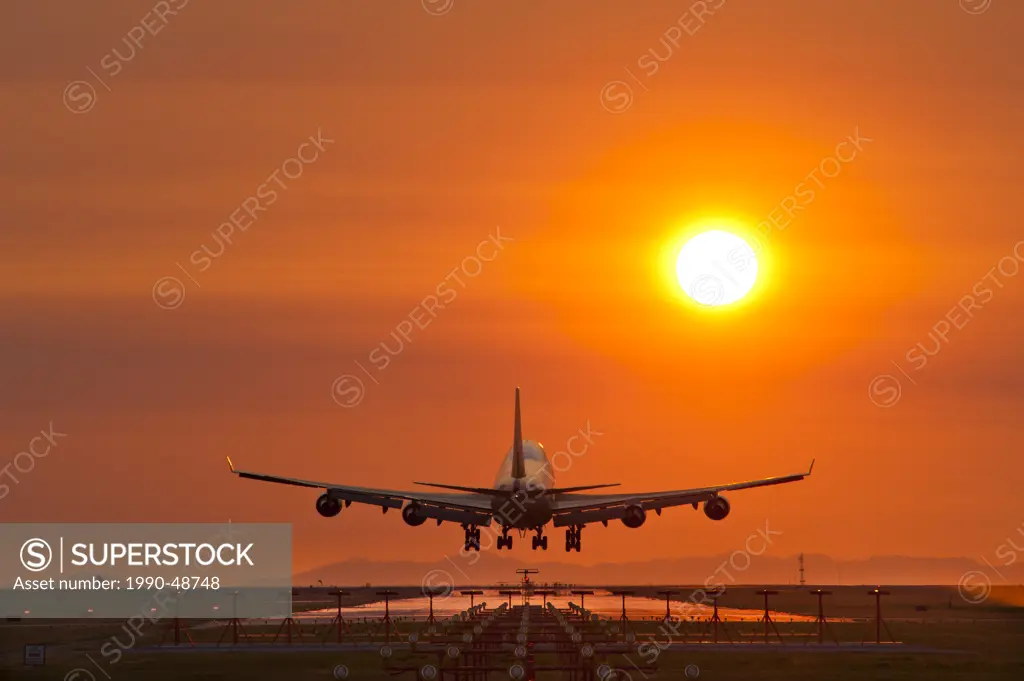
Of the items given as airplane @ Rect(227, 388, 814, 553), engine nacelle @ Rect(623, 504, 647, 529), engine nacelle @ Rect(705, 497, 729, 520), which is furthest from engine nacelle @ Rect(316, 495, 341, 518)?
engine nacelle @ Rect(705, 497, 729, 520)

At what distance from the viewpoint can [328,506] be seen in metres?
132

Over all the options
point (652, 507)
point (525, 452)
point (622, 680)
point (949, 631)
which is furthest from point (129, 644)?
point (949, 631)

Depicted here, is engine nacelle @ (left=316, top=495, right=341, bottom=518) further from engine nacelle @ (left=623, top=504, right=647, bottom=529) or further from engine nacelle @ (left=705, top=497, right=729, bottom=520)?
engine nacelle @ (left=705, top=497, right=729, bottom=520)

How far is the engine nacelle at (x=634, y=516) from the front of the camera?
131 metres

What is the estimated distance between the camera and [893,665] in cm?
12038

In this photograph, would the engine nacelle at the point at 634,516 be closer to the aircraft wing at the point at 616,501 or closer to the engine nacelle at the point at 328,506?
the aircraft wing at the point at 616,501

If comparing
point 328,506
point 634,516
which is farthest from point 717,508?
point 328,506

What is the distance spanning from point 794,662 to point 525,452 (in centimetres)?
3326

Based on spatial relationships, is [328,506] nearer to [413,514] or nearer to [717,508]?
[413,514]

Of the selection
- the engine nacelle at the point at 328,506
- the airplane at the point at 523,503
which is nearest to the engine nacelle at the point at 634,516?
the airplane at the point at 523,503

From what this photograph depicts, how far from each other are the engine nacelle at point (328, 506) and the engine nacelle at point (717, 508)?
3197 cm

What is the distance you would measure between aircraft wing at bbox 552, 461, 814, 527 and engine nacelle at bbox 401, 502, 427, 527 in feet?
37.3

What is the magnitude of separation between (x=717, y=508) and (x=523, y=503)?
1742cm

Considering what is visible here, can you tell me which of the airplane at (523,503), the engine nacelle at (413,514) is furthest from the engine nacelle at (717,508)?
the engine nacelle at (413,514)
